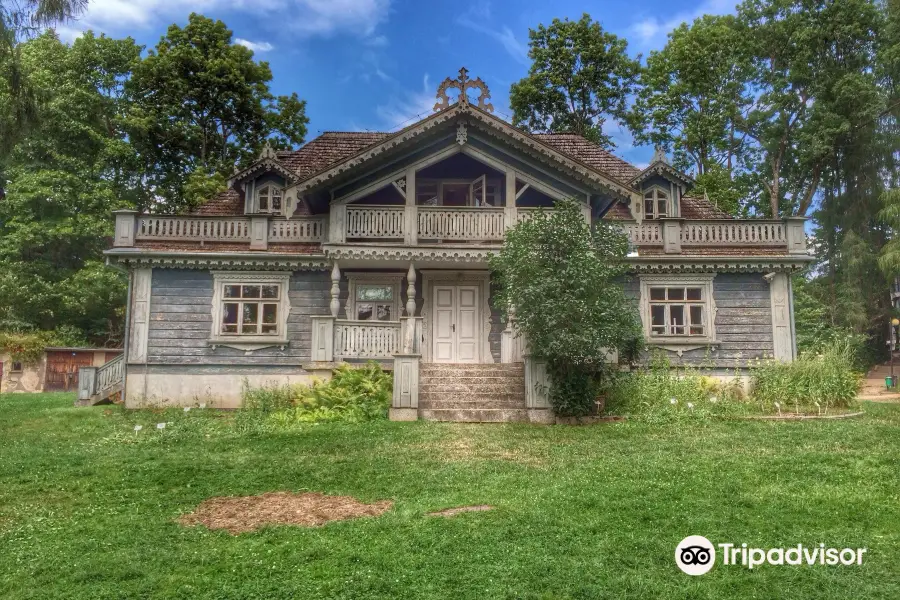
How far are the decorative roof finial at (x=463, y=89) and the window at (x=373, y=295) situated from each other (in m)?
4.75

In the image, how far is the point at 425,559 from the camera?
4855 mm

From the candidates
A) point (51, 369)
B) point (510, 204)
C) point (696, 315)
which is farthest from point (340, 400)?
point (51, 369)

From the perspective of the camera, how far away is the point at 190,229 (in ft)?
52.5

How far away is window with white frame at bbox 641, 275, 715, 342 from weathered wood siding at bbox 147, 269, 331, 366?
881cm

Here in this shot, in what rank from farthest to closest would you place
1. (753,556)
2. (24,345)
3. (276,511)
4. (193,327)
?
(24,345)
(193,327)
(276,511)
(753,556)

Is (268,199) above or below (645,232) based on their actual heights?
above

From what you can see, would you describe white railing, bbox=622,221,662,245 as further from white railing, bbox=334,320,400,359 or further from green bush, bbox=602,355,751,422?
white railing, bbox=334,320,400,359

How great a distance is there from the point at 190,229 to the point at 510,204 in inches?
337

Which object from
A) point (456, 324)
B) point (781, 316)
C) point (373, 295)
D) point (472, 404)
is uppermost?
point (373, 295)

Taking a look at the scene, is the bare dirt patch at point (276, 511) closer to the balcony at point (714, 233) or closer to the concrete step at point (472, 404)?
Answer: the concrete step at point (472, 404)

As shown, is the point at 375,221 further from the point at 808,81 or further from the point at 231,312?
the point at 808,81

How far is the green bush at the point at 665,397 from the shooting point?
12195 millimetres

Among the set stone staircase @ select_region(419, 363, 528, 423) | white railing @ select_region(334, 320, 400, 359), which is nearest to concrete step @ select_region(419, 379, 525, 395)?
stone staircase @ select_region(419, 363, 528, 423)

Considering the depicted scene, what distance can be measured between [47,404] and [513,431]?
45.6 feet
